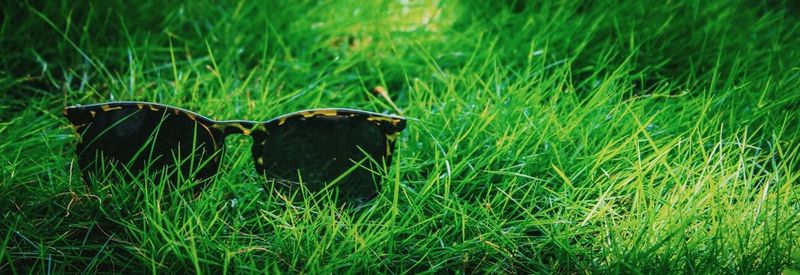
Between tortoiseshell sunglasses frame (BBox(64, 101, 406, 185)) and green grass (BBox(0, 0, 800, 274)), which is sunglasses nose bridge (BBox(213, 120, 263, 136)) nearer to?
tortoiseshell sunglasses frame (BBox(64, 101, 406, 185))

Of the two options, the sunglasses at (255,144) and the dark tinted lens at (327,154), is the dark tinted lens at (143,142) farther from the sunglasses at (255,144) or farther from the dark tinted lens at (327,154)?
the dark tinted lens at (327,154)

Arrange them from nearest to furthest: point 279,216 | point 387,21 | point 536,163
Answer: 1. point 279,216
2. point 536,163
3. point 387,21

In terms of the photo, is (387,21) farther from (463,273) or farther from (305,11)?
(463,273)

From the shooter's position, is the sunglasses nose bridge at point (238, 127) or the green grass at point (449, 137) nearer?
the green grass at point (449, 137)

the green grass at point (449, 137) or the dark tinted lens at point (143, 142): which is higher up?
the dark tinted lens at point (143, 142)

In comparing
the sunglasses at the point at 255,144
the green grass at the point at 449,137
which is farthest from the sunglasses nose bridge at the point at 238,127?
the green grass at the point at 449,137

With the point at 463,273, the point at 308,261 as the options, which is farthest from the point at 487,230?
the point at 308,261
